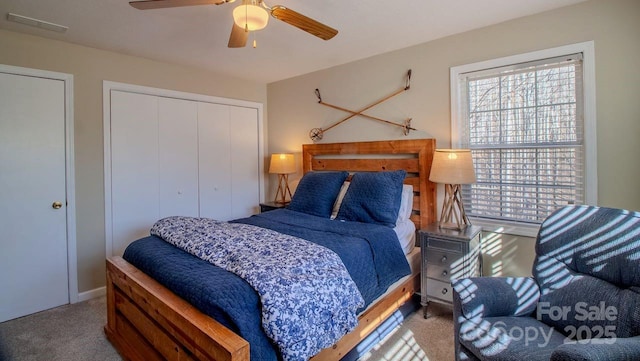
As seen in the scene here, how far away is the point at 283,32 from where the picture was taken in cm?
279

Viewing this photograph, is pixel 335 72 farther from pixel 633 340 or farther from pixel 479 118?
pixel 633 340

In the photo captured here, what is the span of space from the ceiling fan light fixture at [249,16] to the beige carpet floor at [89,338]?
219 cm

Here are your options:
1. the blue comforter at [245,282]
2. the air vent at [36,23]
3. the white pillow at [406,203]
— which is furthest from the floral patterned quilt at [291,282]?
the air vent at [36,23]

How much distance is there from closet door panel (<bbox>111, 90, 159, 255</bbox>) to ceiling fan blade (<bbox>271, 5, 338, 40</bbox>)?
229 centimetres

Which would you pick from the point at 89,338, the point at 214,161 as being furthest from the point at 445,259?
the point at 214,161

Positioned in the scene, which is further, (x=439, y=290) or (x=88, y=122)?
(x=88, y=122)

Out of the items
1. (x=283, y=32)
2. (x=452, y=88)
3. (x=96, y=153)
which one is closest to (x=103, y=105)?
(x=96, y=153)

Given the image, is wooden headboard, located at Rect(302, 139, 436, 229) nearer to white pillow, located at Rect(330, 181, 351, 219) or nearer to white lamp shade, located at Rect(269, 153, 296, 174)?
white lamp shade, located at Rect(269, 153, 296, 174)

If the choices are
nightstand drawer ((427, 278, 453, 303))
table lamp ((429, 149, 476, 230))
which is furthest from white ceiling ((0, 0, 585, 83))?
nightstand drawer ((427, 278, 453, 303))

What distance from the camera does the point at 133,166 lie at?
3406mm

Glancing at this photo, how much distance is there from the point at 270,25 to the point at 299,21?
2.80ft

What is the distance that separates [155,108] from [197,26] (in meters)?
1.29

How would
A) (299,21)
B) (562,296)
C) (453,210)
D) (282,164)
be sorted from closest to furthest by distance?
(562,296)
(299,21)
(453,210)
(282,164)

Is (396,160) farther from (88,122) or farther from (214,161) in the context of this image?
(88,122)
